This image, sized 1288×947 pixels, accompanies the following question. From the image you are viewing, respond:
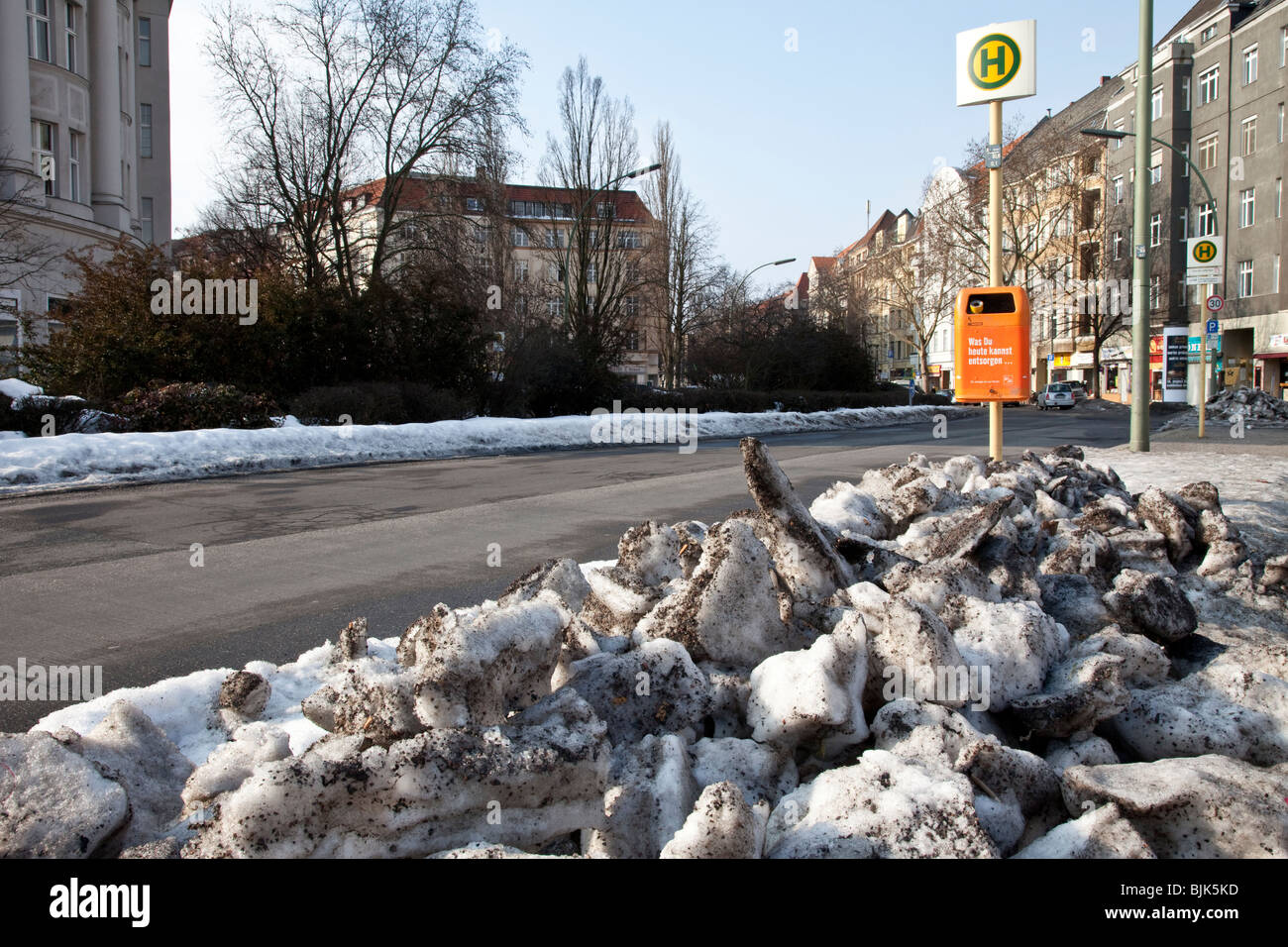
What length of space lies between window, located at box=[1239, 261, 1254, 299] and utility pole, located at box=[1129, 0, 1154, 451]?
37515mm

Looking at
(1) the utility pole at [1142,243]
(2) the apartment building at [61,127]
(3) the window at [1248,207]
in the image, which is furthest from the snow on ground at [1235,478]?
(3) the window at [1248,207]

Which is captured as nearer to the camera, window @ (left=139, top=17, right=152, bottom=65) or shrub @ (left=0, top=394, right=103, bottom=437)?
shrub @ (left=0, top=394, right=103, bottom=437)

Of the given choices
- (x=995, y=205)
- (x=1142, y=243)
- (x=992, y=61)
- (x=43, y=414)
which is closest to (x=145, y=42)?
(x=43, y=414)

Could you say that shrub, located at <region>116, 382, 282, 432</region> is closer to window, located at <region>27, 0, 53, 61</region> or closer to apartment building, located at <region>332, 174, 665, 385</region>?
apartment building, located at <region>332, 174, 665, 385</region>

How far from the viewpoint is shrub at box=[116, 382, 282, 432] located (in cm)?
1590

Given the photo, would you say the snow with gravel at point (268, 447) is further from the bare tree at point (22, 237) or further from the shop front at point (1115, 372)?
the shop front at point (1115, 372)

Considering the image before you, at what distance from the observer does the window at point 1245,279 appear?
45.5 metres

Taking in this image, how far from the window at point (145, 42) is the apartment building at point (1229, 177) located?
55.8 meters

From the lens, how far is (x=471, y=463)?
1509 cm

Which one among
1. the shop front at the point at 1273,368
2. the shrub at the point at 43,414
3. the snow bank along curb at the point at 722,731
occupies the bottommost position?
the snow bank along curb at the point at 722,731

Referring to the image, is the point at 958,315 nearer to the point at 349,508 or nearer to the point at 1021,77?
the point at 1021,77

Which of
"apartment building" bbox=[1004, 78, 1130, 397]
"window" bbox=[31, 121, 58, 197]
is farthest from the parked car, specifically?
"window" bbox=[31, 121, 58, 197]
